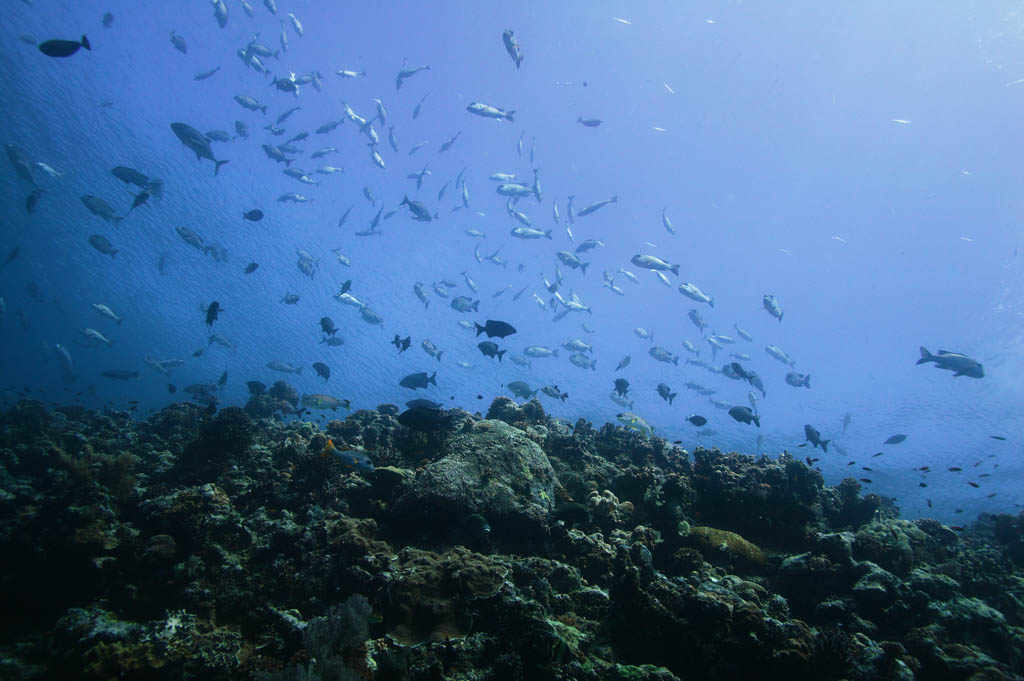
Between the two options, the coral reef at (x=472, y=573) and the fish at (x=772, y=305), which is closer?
the coral reef at (x=472, y=573)

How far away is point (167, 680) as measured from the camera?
3.66 metres

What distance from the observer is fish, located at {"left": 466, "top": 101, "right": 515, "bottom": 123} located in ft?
40.9

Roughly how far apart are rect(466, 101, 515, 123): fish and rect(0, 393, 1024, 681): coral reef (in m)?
10.5

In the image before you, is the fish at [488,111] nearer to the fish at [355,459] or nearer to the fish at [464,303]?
the fish at [464,303]

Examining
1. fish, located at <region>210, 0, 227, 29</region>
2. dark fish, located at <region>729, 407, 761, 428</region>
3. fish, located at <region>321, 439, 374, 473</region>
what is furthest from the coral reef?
fish, located at <region>210, 0, 227, 29</region>

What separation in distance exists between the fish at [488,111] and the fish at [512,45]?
293cm

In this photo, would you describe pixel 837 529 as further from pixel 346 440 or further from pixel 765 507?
pixel 346 440

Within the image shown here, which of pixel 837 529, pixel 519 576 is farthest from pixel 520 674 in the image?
pixel 837 529

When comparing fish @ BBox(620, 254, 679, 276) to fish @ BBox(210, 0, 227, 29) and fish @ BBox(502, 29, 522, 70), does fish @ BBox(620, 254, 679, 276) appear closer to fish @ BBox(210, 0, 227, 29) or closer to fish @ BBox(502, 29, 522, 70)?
fish @ BBox(502, 29, 522, 70)

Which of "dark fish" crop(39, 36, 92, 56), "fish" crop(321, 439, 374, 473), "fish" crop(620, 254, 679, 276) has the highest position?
"fish" crop(620, 254, 679, 276)

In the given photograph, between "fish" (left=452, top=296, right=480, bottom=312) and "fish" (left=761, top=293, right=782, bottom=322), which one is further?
"fish" (left=452, top=296, right=480, bottom=312)

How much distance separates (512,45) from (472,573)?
11.2 meters

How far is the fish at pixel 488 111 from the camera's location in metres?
12.5

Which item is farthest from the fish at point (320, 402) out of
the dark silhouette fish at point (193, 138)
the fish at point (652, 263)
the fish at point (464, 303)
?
the fish at point (652, 263)
